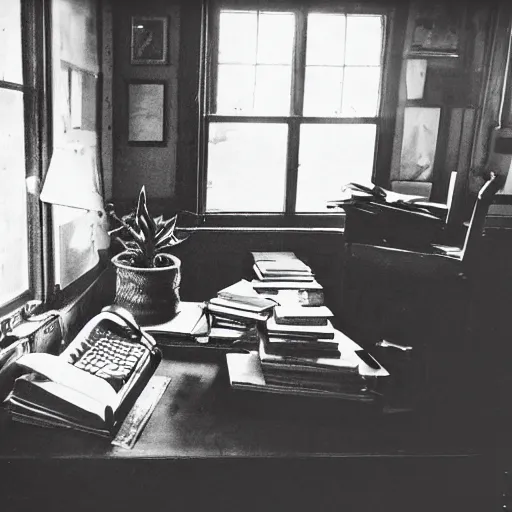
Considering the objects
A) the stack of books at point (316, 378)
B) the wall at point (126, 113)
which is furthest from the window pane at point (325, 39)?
the stack of books at point (316, 378)

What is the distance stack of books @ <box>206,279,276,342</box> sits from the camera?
202 centimetres

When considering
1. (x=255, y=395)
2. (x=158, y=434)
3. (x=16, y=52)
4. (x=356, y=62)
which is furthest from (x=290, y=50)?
(x=158, y=434)

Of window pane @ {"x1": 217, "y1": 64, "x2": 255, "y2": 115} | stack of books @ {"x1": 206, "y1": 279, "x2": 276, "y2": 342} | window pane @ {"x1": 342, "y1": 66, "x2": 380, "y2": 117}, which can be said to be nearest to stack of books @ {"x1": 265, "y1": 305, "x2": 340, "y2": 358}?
stack of books @ {"x1": 206, "y1": 279, "x2": 276, "y2": 342}

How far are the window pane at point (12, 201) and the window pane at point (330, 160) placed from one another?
2.03 metres

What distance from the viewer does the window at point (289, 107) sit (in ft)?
11.6

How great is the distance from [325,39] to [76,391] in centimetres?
292

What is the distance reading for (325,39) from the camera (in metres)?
3.57

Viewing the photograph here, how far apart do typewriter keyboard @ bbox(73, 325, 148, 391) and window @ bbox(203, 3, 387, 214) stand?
6.75ft

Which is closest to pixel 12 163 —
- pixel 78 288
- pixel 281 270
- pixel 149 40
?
pixel 78 288

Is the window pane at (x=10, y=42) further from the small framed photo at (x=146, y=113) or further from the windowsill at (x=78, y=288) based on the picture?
the small framed photo at (x=146, y=113)

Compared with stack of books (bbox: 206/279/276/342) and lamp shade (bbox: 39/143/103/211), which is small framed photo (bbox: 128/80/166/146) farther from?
stack of books (bbox: 206/279/276/342)

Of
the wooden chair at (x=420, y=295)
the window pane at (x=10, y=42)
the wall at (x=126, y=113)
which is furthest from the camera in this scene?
the wall at (x=126, y=113)

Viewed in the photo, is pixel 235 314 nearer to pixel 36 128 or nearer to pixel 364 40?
pixel 36 128

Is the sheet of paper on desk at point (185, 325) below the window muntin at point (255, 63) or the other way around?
below
